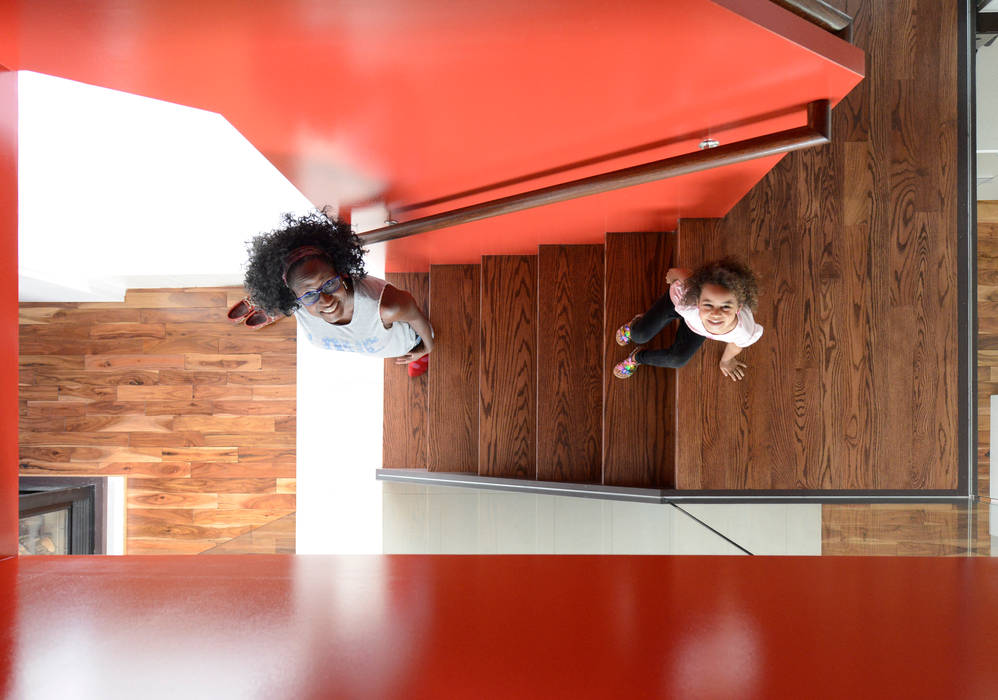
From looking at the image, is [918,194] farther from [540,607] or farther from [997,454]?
[540,607]

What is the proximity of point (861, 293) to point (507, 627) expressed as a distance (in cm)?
294

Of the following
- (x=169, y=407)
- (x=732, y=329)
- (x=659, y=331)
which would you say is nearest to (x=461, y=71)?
(x=732, y=329)

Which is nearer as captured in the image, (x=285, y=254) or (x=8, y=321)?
(x=8, y=321)

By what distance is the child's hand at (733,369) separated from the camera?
2.93 m

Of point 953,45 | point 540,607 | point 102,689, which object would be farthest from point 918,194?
point 102,689

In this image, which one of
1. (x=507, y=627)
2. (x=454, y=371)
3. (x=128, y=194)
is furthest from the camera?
(x=128, y=194)

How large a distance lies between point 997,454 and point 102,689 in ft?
13.2

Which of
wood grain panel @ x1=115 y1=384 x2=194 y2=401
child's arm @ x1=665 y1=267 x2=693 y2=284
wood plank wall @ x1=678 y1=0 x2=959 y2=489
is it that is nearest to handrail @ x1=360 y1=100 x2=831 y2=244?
child's arm @ x1=665 y1=267 x2=693 y2=284

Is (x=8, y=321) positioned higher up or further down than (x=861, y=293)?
further down

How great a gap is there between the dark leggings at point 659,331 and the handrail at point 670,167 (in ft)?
3.38

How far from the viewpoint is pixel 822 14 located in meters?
1.39

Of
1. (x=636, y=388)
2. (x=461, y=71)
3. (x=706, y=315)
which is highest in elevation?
(x=461, y=71)

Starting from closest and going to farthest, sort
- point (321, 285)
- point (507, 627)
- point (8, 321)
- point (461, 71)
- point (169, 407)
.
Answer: point (507, 627)
point (8, 321)
point (461, 71)
point (321, 285)
point (169, 407)

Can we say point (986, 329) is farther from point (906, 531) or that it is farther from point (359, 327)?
point (359, 327)
